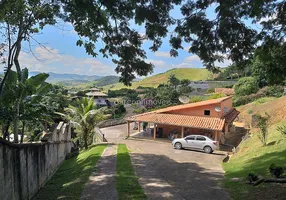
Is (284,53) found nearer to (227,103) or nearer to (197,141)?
(197,141)

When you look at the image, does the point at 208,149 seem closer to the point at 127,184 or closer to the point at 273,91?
the point at 127,184

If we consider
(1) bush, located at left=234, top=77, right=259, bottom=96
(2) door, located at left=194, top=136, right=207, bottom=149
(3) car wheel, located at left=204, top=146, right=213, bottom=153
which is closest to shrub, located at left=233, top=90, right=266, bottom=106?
(1) bush, located at left=234, top=77, right=259, bottom=96

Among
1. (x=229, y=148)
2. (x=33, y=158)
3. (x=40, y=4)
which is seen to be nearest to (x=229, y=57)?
(x=40, y=4)

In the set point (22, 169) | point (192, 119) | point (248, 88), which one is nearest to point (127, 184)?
point (22, 169)

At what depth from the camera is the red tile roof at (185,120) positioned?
2514cm

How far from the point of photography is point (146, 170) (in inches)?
537

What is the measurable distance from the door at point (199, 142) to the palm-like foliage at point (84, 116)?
8312mm

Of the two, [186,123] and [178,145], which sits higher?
[186,123]

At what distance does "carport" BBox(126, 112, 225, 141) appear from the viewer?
25172 mm

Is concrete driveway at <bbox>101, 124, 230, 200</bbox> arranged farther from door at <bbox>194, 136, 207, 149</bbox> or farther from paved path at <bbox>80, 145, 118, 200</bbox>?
door at <bbox>194, 136, 207, 149</bbox>

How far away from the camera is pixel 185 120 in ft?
88.5

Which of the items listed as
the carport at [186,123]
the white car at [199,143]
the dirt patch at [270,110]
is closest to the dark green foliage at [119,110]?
the dirt patch at [270,110]

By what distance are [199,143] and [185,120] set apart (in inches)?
195

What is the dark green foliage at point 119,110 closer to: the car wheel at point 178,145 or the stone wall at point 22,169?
the car wheel at point 178,145
